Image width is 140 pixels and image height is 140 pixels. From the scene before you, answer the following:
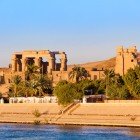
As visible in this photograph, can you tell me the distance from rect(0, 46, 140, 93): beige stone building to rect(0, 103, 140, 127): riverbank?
2967 centimetres

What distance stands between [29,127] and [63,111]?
15.4 metres

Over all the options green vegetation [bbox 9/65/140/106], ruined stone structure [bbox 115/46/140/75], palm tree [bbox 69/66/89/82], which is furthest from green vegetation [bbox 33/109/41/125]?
ruined stone structure [bbox 115/46/140/75]

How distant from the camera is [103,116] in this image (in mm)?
97250

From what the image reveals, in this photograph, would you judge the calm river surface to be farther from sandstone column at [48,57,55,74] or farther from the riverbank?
sandstone column at [48,57,55,74]

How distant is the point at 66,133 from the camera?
80.1 m

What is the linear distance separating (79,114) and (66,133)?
2157 centimetres

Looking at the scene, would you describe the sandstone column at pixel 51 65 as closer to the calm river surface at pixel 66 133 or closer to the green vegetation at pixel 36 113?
the green vegetation at pixel 36 113

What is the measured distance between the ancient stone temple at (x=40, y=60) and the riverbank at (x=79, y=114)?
33.7 m

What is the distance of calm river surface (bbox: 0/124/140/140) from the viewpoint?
245 feet

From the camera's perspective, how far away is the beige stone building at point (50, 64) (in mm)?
137750

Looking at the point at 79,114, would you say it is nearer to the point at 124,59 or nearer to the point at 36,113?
the point at 36,113

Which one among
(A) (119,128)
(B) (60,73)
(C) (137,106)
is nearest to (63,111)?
(C) (137,106)

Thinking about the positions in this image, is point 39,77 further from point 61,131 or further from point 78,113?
point 61,131

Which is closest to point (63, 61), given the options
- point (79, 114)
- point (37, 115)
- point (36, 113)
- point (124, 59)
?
point (124, 59)
